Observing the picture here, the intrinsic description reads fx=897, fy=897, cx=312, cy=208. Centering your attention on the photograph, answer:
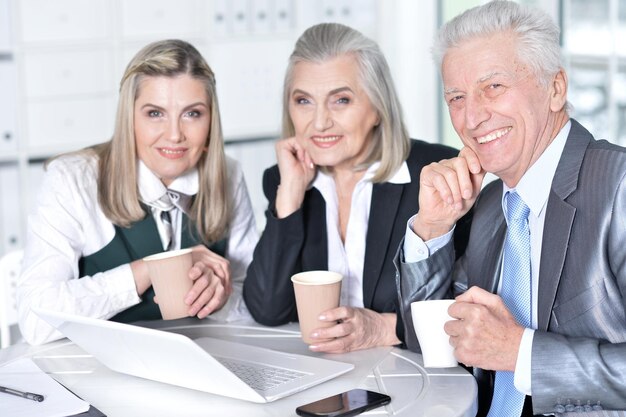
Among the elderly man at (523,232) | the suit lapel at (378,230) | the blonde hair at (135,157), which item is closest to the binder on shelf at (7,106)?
the blonde hair at (135,157)

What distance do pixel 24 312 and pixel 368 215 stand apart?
814mm

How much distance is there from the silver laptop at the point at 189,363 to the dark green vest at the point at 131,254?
0.47m

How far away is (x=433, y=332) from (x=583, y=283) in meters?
0.27

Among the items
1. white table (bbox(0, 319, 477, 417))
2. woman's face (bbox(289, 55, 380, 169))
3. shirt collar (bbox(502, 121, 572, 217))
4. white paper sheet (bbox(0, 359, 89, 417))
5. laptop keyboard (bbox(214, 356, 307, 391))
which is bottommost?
white table (bbox(0, 319, 477, 417))

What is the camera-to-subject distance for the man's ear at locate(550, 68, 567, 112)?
167cm

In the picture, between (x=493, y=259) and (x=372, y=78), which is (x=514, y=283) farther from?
(x=372, y=78)

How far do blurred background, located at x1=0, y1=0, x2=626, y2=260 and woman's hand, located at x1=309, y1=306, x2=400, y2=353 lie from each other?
1879 mm

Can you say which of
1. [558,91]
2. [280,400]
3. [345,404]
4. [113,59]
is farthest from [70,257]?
[113,59]

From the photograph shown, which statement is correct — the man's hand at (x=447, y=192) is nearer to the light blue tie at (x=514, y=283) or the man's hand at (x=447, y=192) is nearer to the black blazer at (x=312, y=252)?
the light blue tie at (x=514, y=283)

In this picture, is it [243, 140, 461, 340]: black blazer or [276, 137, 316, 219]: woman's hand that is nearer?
[243, 140, 461, 340]: black blazer

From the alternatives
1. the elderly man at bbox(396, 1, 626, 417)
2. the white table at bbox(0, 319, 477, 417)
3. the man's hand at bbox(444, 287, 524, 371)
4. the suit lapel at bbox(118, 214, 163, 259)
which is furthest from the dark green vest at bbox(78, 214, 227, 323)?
the man's hand at bbox(444, 287, 524, 371)

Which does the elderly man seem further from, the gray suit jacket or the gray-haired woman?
the gray-haired woman

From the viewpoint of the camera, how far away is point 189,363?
143 cm

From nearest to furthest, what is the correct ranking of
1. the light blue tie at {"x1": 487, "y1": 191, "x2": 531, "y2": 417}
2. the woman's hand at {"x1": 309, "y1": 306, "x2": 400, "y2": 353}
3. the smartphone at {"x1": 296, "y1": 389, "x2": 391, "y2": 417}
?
the smartphone at {"x1": 296, "y1": 389, "x2": 391, "y2": 417} < the light blue tie at {"x1": 487, "y1": 191, "x2": 531, "y2": 417} < the woman's hand at {"x1": 309, "y1": 306, "x2": 400, "y2": 353}
